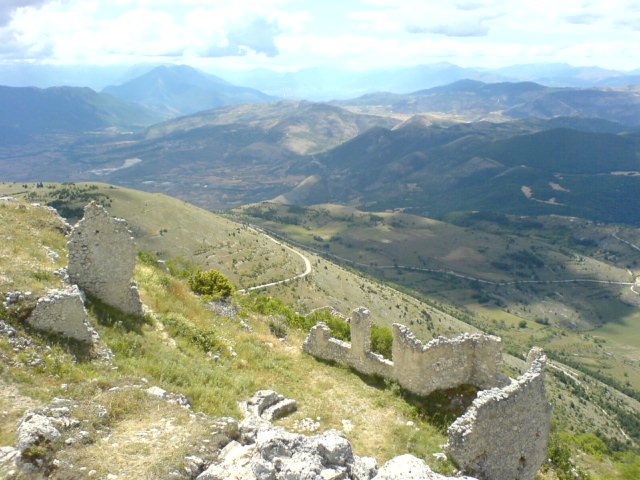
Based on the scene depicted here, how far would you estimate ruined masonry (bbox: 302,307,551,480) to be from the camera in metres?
16.9

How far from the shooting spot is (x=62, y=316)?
17812mm

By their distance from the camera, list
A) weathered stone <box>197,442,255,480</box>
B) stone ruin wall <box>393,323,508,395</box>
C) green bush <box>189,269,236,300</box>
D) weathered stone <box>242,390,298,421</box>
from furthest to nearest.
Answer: green bush <box>189,269,236,300</box>, stone ruin wall <box>393,323,508,395</box>, weathered stone <box>242,390,298,421</box>, weathered stone <box>197,442,255,480</box>

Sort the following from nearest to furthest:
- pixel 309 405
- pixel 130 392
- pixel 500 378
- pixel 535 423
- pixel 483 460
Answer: pixel 130 392
pixel 483 460
pixel 535 423
pixel 309 405
pixel 500 378

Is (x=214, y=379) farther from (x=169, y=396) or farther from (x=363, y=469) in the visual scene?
(x=363, y=469)

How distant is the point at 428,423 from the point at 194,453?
1253 centimetres

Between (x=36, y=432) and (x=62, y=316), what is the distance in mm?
6725

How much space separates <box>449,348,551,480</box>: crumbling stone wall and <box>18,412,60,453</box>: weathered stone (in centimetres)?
1286

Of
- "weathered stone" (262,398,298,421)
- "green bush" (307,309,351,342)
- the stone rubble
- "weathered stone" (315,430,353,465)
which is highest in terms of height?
"weathered stone" (315,430,353,465)

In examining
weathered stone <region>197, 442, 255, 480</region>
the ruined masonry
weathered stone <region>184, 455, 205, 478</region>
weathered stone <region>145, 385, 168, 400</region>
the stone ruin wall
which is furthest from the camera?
the stone ruin wall

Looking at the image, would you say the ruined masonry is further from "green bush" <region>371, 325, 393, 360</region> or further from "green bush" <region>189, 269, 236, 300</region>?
"green bush" <region>189, 269, 236, 300</region>

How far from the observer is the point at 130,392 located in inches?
607

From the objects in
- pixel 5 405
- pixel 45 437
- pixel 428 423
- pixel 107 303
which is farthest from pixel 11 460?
pixel 428 423

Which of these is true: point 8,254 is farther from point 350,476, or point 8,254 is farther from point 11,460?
point 350,476

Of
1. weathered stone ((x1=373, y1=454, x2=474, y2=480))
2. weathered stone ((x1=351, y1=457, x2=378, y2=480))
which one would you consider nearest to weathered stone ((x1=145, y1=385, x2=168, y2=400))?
weathered stone ((x1=351, y1=457, x2=378, y2=480))
